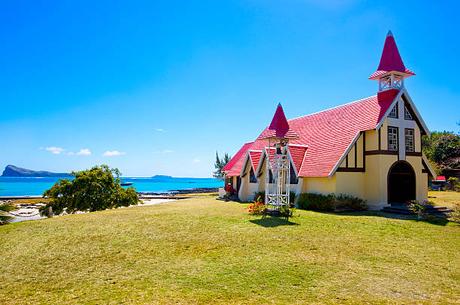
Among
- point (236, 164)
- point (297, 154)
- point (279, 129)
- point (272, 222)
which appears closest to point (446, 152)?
point (236, 164)

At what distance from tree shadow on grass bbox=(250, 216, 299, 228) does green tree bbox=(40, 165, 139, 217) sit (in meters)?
15.9

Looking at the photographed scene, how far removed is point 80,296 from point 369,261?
26.0ft

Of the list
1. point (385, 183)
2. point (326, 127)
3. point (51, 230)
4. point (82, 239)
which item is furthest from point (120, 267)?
point (326, 127)

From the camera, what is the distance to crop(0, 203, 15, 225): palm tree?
16.4 m

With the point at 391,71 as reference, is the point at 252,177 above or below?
below

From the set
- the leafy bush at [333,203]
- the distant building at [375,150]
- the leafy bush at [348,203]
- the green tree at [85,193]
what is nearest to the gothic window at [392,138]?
the distant building at [375,150]

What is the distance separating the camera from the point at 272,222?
608 inches

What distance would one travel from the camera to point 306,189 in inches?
902

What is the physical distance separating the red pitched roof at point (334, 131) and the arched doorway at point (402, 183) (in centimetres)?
363

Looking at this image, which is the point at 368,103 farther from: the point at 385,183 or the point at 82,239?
the point at 82,239

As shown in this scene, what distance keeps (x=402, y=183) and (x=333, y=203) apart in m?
6.40

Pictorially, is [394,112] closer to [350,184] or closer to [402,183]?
[402,183]

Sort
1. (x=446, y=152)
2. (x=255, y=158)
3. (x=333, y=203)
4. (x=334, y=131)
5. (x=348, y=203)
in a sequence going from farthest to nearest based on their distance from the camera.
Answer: (x=446, y=152)
(x=255, y=158)
(x=334, y=131)
(x=348, y=203)
(x=333, y=203)

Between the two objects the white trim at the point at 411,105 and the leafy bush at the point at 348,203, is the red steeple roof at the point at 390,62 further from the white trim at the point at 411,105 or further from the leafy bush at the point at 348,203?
the leafy bush at the point at 348,203
